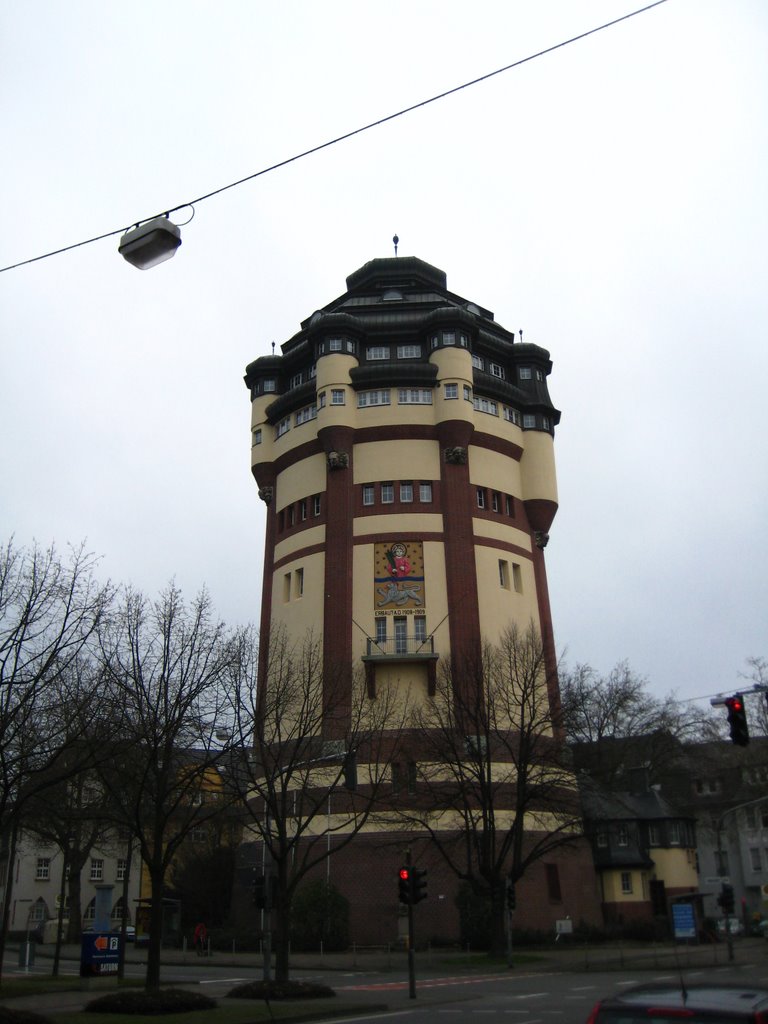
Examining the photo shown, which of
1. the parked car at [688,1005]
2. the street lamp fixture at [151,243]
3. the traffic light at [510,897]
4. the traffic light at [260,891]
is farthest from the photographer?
the traffic light at [510,897]

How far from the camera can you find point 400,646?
176 feet

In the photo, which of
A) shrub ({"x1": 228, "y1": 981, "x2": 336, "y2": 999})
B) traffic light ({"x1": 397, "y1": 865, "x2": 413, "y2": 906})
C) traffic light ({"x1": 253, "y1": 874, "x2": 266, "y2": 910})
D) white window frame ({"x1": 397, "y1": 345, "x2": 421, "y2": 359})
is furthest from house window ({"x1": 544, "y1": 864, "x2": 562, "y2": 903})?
white window frame ({"x1": 397, "y1": 345, "x2": 421, "y2": 359})

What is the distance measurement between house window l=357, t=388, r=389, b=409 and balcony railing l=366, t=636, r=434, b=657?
1457cm

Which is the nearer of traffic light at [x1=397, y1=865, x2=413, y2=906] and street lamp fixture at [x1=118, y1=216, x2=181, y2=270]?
street lamp fixture at [x1=118, y1=216, x2=181, y2=270]

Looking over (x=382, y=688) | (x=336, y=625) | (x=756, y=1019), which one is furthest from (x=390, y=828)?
(x=756, y=1019)

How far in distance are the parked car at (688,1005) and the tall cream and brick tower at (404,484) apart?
143 feet

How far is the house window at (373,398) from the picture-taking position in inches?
2339

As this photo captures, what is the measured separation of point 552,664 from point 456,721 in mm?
12074

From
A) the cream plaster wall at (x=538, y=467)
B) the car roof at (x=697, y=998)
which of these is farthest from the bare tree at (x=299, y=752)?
the car roof at (x=697, y=998)

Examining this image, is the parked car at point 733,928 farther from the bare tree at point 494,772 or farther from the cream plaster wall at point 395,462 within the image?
the cream plaster wall at point 395,462

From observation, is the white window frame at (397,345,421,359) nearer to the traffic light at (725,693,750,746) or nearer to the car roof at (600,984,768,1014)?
the traffic light at (725,693,750,746)

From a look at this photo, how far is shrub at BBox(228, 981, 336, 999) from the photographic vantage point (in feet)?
78.4

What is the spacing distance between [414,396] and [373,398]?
8.16 feet

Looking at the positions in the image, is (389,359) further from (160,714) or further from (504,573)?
(160,714)
